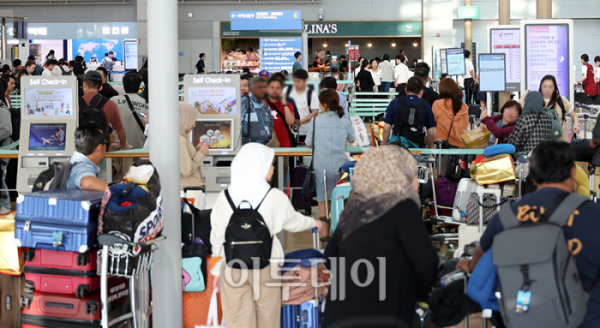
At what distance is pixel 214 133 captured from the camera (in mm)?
5727

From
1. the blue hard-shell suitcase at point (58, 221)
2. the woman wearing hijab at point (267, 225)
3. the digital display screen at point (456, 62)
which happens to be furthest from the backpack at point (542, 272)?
the digital display screen at point (456, 62)

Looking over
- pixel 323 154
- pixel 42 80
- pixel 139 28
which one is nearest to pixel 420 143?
pixel 323 154

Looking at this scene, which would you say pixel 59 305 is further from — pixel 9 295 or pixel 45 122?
pixel 45 122

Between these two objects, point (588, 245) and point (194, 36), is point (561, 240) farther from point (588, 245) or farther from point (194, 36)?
point (194, 36)

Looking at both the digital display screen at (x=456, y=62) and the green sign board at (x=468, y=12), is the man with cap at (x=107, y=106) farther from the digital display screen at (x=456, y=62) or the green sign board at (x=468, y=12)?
the green sign board at (x=468, y=12)

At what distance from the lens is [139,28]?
21.5 meters

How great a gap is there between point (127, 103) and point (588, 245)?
536cm

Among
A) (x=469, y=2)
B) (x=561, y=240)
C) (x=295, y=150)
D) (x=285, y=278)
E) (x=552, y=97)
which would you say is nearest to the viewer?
(x=561, y=240)

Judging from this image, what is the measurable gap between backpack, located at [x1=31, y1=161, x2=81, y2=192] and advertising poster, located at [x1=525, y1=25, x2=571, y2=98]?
629 centimetres

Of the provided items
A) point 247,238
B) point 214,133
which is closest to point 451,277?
point 247,238

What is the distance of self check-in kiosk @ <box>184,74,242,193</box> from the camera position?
5.71m

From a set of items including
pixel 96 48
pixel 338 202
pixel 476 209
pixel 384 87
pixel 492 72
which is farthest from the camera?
pixel 96 48

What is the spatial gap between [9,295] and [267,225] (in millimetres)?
1868

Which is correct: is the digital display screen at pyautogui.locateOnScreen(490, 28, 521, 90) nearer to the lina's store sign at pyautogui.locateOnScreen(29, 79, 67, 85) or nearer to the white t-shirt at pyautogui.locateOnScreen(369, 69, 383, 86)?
the lina's store sign at pyautogui.locateOnScreen(29, 79, 67, 85)
